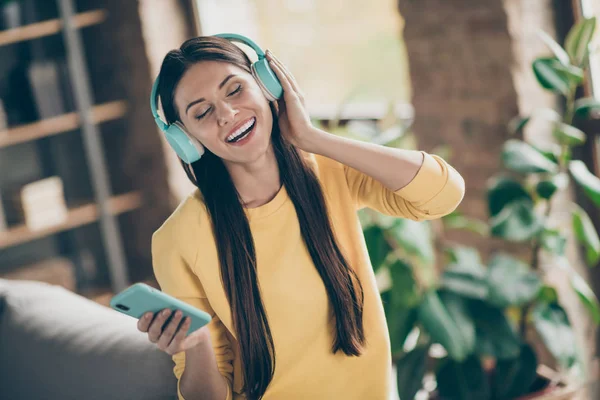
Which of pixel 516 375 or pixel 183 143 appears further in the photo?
pixel 516 375

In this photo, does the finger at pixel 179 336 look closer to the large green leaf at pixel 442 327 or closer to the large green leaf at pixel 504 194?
the large green leaf at pixel 442 327

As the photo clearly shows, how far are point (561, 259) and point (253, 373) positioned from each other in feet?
4.11

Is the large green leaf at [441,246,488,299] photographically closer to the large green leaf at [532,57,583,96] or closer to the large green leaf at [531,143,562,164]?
the large green leaf at [531,143,562,164]

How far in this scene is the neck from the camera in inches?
47.8

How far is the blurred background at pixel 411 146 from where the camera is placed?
6.61 ft

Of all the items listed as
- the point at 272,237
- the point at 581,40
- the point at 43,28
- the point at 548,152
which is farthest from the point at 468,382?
the point at 43,28

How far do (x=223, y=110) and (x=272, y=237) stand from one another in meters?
0.22

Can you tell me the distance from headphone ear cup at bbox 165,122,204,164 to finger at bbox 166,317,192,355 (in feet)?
0.83

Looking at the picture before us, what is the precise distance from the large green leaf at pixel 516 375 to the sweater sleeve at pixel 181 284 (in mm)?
1072

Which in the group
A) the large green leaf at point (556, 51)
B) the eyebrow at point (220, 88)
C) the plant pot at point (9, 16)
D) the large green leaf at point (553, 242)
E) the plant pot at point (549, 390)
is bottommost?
the plant pot at point (549, 390)

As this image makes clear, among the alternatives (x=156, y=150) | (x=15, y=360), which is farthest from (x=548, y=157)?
(x=156, y=150)

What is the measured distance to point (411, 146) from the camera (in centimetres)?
284

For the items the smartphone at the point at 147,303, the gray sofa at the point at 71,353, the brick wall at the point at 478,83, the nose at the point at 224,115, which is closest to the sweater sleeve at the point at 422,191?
the nose at the point at 224,115

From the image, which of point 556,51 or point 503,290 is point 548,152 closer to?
point 556,51
